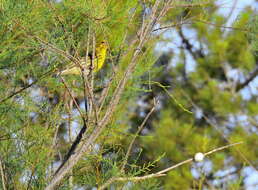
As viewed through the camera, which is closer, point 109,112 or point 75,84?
point 109,112

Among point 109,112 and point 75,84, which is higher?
point 75,84

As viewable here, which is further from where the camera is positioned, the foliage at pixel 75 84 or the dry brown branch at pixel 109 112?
the foliage at pixel 75 84

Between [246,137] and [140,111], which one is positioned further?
[140,111]

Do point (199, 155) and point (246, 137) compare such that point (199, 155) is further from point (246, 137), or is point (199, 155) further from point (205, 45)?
point (205, 45)

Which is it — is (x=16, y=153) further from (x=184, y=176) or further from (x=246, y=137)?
(x=246, y=137)

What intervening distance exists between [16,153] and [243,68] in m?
6.13

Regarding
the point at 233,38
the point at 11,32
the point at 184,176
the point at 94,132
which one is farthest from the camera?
the point at 233,38

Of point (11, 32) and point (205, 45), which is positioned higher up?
point (205, 45)

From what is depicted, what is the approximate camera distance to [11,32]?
2846 mm

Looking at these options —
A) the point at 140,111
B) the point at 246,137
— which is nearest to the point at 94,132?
the point at 246,137

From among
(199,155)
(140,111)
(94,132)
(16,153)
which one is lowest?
(199,155)

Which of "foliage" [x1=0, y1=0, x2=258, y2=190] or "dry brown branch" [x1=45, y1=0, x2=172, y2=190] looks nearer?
"dry brown branch" [x1=45, y1=0, x2=172, y2=190]

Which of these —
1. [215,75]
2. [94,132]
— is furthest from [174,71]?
[94,132]

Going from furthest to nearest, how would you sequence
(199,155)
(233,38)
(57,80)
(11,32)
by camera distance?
(233,38) < (57,80) < (11,32) < (199,155)
